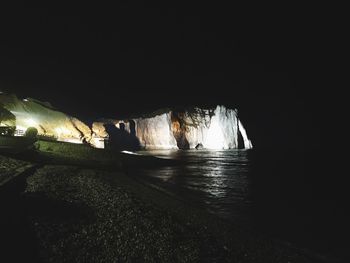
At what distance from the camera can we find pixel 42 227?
5438mm

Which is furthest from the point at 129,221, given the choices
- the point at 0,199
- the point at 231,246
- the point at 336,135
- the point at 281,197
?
the point at 336,135

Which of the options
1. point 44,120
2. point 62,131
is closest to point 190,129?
point 62,131

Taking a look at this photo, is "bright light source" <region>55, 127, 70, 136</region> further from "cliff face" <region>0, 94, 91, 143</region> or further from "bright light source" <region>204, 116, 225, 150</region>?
"bright light source" <region>204, 116, 225, 150</region>

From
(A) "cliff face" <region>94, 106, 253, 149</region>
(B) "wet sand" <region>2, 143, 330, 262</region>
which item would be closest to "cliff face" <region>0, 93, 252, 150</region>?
(A) "cliff face" <region>94, 106, 253, 149</region>

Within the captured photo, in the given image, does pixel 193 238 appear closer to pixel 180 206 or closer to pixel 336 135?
pixel 180 206

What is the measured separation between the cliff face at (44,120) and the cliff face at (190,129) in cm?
3472

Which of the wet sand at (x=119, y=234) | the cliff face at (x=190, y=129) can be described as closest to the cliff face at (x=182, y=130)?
the cliff face at (x=190, y=129)

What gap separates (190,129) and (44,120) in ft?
178

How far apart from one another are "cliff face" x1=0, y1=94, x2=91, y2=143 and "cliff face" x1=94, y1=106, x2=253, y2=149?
34722 mm

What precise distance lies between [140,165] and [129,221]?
2104 cm

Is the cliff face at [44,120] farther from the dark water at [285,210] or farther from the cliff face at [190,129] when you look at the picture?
the cliff face at [190,129]

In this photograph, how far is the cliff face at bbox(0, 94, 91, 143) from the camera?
1387 inches

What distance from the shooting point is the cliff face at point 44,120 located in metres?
35.2

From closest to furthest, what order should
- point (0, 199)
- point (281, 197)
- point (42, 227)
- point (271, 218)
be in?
point (42, 227), point (0, 199), point (271, 218), point (281, 197)
